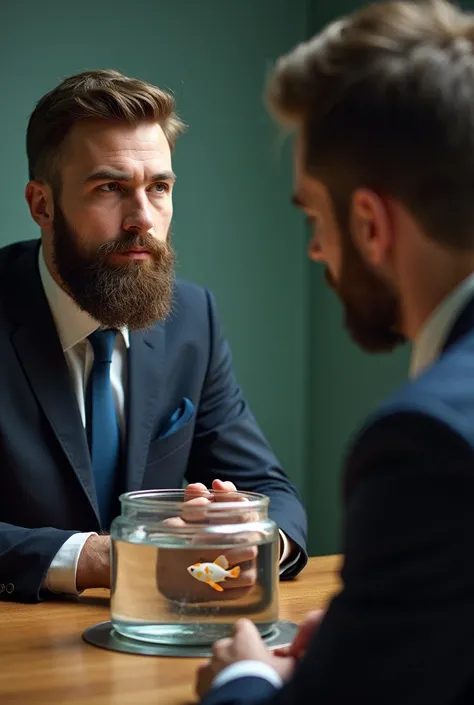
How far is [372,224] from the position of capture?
101cm

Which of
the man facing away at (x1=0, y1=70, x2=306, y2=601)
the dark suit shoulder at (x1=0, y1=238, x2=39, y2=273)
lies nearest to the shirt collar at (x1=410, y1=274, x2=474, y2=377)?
the man facing away at (x1=0, y1=70, x2=306, y2=601)

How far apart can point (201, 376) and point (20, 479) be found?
1.59 ft

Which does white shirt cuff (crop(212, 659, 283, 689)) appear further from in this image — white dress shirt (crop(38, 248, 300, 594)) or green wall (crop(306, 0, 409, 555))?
green wall (crop(306, 0, 409, 555))

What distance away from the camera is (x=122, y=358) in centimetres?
234

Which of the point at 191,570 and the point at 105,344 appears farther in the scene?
the point at 105,344

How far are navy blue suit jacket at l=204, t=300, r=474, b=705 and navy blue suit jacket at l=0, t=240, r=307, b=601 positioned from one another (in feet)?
3.38

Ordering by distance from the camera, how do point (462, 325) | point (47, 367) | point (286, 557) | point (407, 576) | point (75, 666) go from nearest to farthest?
point (407, 576)
point (462, 325)
point (75, 666)
point (286, 557)
point (47, 367)

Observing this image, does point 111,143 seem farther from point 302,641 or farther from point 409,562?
point 409,562

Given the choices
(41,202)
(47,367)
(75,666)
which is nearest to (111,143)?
(41,202)

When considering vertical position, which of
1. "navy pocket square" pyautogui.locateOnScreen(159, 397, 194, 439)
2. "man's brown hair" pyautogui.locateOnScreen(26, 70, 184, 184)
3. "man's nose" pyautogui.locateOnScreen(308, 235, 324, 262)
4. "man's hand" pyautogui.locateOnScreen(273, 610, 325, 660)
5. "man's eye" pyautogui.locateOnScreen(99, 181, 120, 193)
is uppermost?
"man's brown hair" pyautogui.locateOnScreen(26, 70, 184, 184)

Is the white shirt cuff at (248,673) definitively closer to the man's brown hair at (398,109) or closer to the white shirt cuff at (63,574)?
the man's brown hair at (398,109)

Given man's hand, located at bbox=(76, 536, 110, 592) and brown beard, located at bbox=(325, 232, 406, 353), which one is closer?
brown beard, located at bbox=(325, 232, 406, 353)

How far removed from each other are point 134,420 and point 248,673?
124 centimetres

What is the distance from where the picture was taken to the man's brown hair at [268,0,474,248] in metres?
0.97
